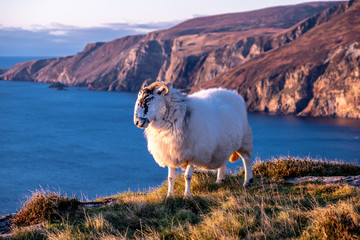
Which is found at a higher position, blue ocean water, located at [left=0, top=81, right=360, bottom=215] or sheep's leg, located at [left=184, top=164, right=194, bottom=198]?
sheep's leg, located at [left=184, top=164, right=194, bottom=198]

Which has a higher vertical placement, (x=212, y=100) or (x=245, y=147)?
(x=212, y=100)

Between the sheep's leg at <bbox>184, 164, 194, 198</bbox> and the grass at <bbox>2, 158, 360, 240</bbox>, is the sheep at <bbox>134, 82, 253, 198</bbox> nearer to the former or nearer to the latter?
the sheep's leg at <bbox>184, 164, 194, 198</bbox>

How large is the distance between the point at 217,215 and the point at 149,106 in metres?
2.77

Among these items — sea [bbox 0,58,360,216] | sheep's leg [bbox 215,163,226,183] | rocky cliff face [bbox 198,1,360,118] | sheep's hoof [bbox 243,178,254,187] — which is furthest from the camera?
rocky cliff face [bbox 198,1,360,118]

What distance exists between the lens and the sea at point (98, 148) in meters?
94.2

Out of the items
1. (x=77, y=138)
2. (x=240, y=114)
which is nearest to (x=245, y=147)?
(x=240, y=114)

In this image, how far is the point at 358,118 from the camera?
162 metres

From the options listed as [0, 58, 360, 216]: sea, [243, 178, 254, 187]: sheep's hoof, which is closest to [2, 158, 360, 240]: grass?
[243, 178, 254, 187]: sheep's hoof

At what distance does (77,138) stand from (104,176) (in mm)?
49152

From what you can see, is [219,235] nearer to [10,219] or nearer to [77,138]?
[10,219]

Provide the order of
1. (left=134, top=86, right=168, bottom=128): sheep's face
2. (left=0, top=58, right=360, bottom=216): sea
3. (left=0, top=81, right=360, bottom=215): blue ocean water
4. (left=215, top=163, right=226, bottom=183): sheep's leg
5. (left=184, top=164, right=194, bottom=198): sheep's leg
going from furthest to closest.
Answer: (left=0, top=81, right=360, bottom=215): blue ocean water
(left=0, top=58, right=360, bottom=216): sea
(left=215, top=163, right=226, bottom=183): sheep's leg
(left=184, top=164, right=194, bottom=198): sheep's leg
(left=134, top=86, right=168, bottom=128): sheep's face

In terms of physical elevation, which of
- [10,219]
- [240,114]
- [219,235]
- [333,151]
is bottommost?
[333,151]

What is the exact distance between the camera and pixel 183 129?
26.4 ft

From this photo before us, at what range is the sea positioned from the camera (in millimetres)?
94250
